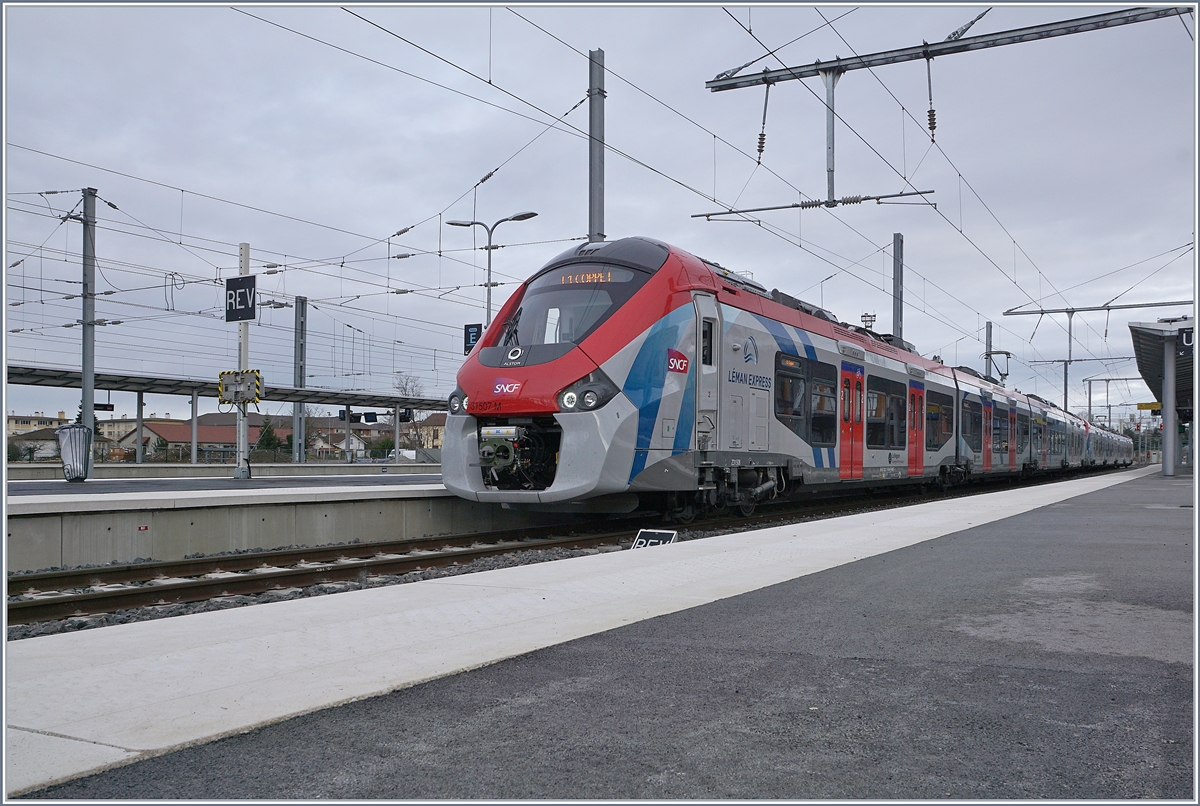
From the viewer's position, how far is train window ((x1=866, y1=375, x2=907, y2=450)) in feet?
61.9

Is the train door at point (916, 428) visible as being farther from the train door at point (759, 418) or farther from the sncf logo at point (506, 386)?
the sncf logo at point (506, 386)

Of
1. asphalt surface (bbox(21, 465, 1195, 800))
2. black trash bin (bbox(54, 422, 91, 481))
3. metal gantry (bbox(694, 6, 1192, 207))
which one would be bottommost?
asphalt surface (bbox(21, 465, 1195, 800))

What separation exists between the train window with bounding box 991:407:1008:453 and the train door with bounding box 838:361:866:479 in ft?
41.4

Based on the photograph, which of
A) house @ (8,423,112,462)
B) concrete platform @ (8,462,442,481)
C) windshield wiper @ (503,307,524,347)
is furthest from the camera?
house @ (8,423,112,462)

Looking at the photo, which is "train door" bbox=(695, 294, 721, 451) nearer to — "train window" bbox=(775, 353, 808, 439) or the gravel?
"train window" bbox=(775, 353, 808, 439)

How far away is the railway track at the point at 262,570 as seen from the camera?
816cm

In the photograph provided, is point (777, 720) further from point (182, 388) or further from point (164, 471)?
point (182, 388)

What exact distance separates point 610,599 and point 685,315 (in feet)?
21.2

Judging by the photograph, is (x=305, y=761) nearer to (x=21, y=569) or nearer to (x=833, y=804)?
(x=833, y=804)

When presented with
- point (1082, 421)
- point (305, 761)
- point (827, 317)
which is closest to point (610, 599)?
point (305, 761)

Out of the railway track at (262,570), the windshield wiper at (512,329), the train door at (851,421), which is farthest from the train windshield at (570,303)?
the train door at (851,421)

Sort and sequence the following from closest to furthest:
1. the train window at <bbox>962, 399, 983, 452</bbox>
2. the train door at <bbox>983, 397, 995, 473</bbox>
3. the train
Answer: the train
the train window at <bbox>962, 399, 983, 452</bbox>
the train door at <bbox>983, 397, 995, 473</bbox>

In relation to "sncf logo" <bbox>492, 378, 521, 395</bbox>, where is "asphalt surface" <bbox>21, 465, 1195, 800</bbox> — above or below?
below

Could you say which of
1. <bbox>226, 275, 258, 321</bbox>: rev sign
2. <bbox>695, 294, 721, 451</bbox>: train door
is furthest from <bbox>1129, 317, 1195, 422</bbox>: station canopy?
<bbox>226, 275, 258, 321</bbox>: rev sign
